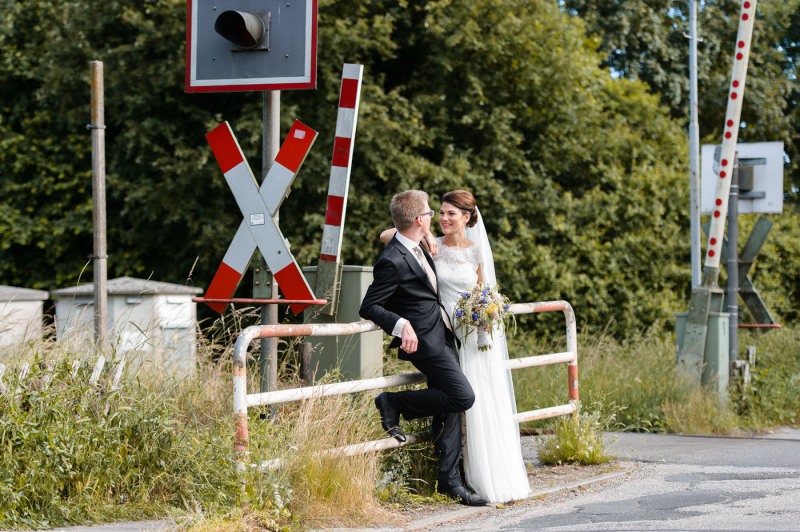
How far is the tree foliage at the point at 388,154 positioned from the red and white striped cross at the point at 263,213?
36.4ft

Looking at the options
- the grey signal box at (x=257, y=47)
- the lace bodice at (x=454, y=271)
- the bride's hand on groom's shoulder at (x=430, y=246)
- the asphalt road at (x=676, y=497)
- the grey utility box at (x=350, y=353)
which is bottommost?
the asphalt road at (x=676, y=497)

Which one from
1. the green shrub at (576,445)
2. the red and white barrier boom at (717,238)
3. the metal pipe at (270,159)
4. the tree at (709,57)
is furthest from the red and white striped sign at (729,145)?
the tree at (709,57)

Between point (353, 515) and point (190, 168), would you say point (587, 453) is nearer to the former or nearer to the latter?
point (353, 515)

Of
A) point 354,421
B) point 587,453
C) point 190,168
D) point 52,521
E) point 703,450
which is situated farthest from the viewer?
point 190,168

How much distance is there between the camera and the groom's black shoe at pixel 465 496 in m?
6.41

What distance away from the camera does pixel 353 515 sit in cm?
572

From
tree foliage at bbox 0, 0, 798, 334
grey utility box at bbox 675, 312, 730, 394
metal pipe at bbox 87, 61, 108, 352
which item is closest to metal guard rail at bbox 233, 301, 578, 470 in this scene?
grey utility box at bbox 675, 312, 730, 394

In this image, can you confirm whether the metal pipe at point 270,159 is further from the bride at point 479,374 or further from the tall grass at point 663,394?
the tall grass at point 663,394

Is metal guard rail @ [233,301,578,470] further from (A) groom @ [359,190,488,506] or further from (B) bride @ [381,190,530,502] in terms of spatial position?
(B) bride @ [381,190,530,502]

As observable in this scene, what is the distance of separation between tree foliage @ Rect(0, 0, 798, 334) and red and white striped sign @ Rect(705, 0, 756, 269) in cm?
685

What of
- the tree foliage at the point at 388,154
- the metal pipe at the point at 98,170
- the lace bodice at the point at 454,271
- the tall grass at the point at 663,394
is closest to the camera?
the lace bodice at the point at 454,271

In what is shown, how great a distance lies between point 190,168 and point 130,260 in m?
2.83

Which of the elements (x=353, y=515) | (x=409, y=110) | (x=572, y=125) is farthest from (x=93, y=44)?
(x=353, y=515)

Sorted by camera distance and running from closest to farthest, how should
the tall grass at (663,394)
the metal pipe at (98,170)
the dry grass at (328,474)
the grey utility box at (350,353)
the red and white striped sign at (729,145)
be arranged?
the dry grass at (328,474), the grey utility box at (350,353), the tall grass at (663,394), the metal pipe at (98,170), the red and white striped sign at (729,145)
